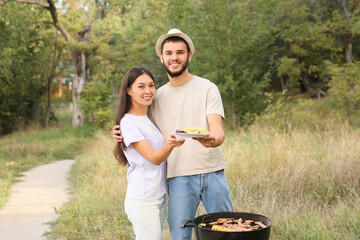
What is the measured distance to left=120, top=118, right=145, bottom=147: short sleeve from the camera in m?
2.92

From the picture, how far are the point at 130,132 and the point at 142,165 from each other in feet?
0.84

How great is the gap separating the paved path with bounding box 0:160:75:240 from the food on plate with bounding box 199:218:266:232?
3.45 metres

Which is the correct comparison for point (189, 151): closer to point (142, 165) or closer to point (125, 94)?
point (142, 165)

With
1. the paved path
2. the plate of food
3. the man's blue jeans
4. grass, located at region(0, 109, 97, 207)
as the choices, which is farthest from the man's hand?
grass, located at region(0, 109, 97, 207)

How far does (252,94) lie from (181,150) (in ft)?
30.5

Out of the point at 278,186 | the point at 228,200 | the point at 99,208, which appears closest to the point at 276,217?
the point at 278,186

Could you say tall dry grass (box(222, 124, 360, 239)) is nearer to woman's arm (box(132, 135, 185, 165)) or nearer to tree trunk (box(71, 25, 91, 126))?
woman's arm (box(132, 135, 185, 165))

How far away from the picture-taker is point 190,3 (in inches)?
493

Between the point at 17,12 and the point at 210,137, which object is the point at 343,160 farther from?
the point at 17,12

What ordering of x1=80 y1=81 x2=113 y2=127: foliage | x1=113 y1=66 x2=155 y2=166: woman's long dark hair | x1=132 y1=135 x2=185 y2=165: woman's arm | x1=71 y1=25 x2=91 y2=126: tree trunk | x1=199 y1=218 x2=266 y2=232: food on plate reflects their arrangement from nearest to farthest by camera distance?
1. x1=199 y1=218 x2=266 y2=232: food on plate
2. x1=132 y1=135 x2=185 y2=165: woman's arm
3. x1=113 y1=66 x2=155 y2=166: woman's long dark hair
4. x1=80 y1=81 x2=113 y2=127: foliage
5. x1=71 y1=25 x2=91 y2=126: tree trunk

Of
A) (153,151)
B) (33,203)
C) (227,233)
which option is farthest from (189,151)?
(33,203)

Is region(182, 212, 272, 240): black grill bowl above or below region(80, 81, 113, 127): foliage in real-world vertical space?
below

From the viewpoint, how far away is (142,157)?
302 centimetres

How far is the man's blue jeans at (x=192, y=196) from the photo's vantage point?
3025 millimetres
